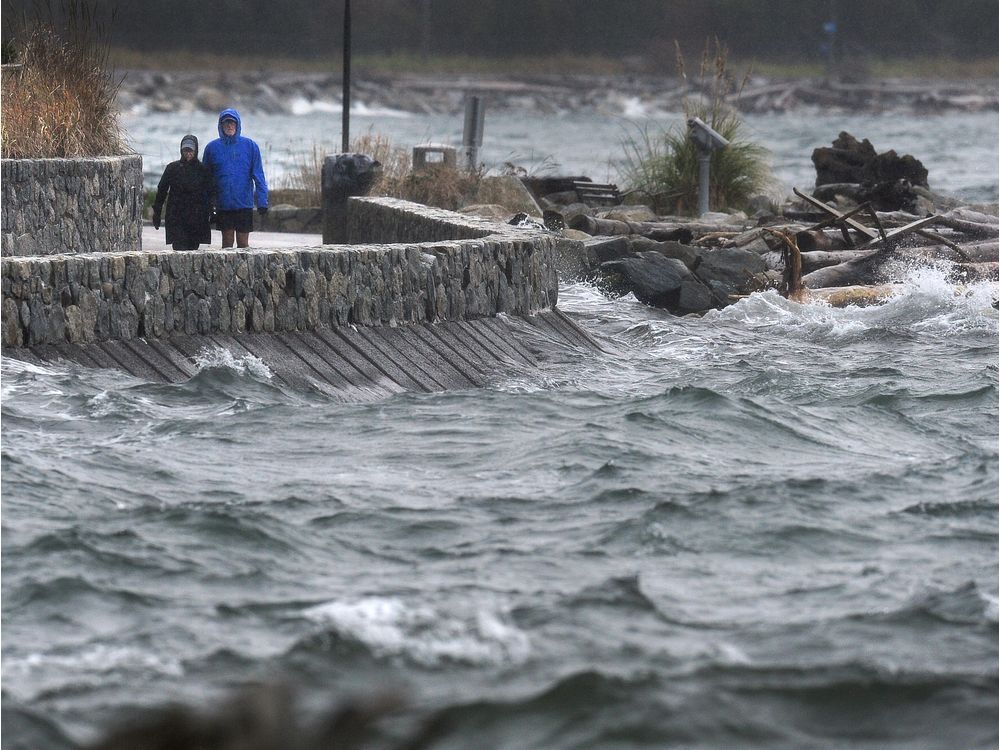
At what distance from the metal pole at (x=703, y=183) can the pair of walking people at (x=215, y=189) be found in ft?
25.0

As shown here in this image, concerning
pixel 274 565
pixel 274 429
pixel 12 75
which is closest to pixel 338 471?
pixel 274 429

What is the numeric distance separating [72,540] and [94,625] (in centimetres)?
108

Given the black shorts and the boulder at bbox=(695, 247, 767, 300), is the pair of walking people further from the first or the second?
the boulder at bbox=(695, 247, 767, 300)

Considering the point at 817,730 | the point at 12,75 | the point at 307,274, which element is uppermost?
the point at 12,75

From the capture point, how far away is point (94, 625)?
5.32 meters

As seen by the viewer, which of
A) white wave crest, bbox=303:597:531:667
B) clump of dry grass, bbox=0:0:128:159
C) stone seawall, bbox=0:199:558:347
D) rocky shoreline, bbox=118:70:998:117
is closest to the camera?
white wave crest, bbox=303:597:531:667

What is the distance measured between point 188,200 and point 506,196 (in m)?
6.52

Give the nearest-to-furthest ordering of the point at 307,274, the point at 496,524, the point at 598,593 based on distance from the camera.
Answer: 1. the point at 598,593
2. the point at 496,524
3. the point at 307,274

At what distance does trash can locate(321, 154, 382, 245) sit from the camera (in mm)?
16719

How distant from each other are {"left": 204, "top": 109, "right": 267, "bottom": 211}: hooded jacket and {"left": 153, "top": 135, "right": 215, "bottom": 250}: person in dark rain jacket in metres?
0.10

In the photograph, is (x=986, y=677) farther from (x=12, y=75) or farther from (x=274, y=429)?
(x=12, y=75)

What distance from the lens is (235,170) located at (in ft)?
41.9

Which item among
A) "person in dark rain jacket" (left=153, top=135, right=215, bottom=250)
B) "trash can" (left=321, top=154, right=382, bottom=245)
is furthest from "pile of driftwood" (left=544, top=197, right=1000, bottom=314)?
"person in dark rain jacket" (left=153, top=135, right=215, bottom=250)

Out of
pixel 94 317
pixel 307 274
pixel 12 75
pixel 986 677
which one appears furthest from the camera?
pixel 12 75
